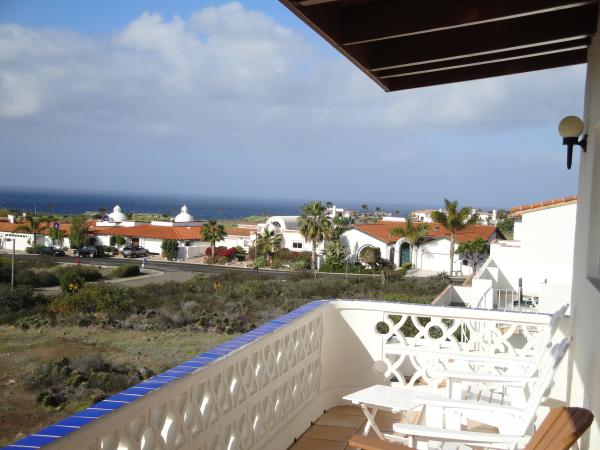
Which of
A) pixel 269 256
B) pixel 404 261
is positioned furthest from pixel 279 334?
pixel 269 256

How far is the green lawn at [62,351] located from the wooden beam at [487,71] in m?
15.7

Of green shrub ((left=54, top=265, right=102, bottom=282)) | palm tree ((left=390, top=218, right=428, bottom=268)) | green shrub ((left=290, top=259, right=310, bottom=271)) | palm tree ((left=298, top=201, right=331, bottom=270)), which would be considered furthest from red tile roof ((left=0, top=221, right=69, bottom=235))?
palm tree ((left=390, top=218, right=428, bottom=268))

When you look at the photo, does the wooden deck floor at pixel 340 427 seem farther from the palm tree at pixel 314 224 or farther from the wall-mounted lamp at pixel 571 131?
the palm tree at pixel 314 224

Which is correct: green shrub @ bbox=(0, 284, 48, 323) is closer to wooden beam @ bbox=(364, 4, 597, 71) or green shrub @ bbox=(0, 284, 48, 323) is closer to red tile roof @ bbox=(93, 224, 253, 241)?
red tile roof @ bbox=(93, 224, 253, 241)

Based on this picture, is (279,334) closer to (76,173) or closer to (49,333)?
(76,173)

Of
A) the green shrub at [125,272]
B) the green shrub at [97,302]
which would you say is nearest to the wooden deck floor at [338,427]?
the green shrub at [97,302]

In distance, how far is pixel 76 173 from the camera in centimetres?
1866

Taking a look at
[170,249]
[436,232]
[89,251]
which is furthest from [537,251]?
[89,251]

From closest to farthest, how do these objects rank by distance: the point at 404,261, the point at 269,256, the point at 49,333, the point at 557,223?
the point at 557,223 → the point at 49,333 → the point at 404,261 → the point at 269,256

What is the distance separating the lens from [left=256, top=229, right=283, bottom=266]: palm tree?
52.7 metres

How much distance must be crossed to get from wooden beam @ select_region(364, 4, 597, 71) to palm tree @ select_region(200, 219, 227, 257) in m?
52.4

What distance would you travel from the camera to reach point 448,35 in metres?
3.39

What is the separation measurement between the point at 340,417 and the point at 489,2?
9.97 feet

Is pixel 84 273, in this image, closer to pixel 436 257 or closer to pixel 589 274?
pixel 436 257
